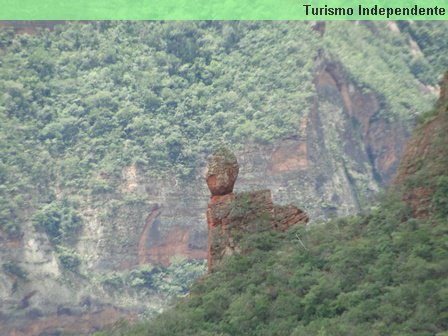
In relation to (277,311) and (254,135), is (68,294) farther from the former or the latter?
(277,311)

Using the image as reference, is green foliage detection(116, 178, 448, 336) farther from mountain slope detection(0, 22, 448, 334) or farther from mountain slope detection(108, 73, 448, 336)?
mountain slope detection(0, 22, 448, 334)

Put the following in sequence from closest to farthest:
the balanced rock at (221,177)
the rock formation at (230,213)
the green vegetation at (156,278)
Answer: the rock formation at (230,213), the balanced rock at (221,177), the green vegetation at (156,278)

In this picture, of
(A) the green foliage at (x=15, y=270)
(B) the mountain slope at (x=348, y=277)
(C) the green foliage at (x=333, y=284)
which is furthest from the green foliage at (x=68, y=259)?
(B) the mountain slope at (x=348, y=277)

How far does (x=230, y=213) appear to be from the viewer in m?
79.2

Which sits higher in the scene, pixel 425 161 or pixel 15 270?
pixel 15 270

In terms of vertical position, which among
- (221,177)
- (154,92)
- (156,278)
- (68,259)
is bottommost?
(221,177)

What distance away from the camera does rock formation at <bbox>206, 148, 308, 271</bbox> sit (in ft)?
260

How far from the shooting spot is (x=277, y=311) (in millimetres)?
75438

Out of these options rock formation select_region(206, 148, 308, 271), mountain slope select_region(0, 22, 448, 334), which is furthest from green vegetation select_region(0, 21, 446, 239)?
rock formation select_region(206, 148, 308, 271)

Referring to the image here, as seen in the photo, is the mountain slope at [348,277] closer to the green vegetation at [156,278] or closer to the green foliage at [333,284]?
the green foliage at [333,284]

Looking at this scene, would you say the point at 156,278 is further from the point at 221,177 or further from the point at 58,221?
the point at 221,177

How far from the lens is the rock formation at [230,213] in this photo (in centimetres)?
7912

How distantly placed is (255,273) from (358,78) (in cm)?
6485

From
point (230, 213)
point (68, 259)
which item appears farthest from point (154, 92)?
point (230, 213)
